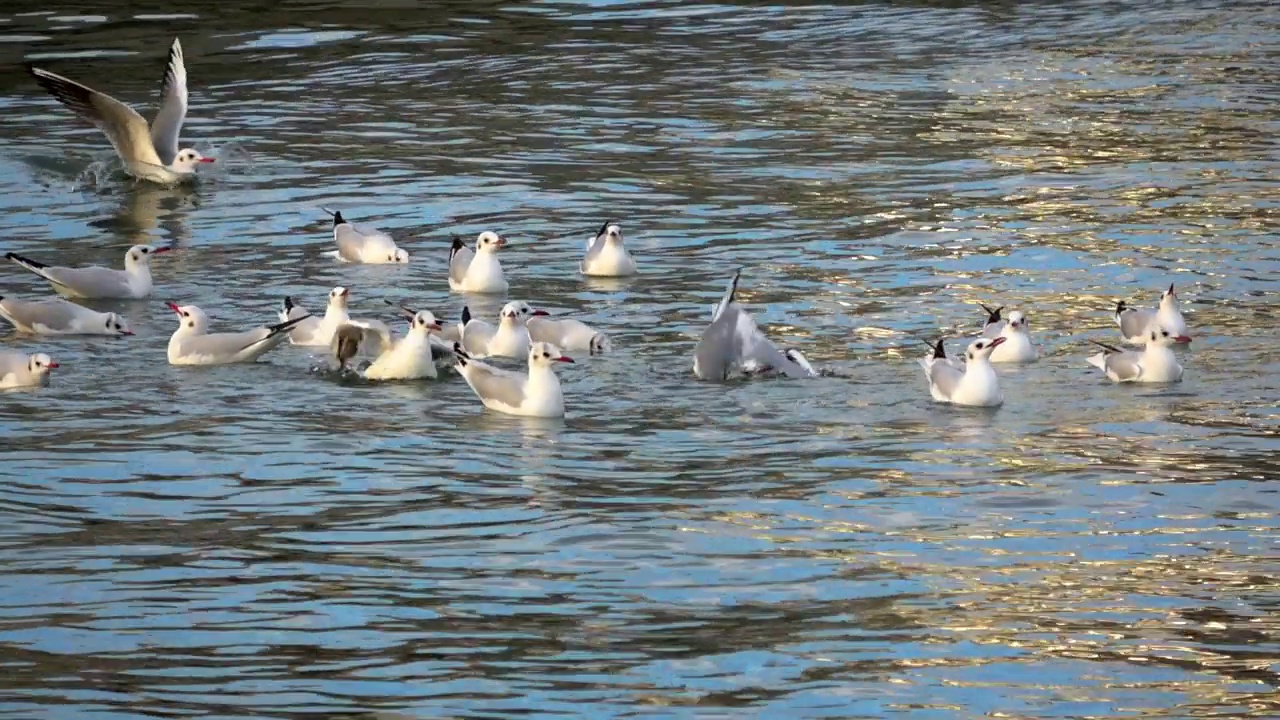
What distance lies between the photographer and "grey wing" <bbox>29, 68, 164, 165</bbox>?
22453mm

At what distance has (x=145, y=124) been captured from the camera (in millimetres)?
22797

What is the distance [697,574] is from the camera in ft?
33.6

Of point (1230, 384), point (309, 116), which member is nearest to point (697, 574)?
point (1230, 384)

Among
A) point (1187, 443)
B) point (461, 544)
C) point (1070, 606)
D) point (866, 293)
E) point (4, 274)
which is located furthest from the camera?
point (4, 274)

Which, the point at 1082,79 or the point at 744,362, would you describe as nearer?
the point at 744,362

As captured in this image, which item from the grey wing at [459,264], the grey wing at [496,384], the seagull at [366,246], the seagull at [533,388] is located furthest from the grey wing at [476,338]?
the seagull at [366,246]

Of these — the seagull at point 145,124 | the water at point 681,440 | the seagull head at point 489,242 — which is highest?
the seagull at point 145,124

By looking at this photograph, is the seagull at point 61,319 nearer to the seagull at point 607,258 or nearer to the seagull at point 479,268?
the seagull at point 479,268

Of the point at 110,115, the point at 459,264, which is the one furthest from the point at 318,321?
the point at 110,115

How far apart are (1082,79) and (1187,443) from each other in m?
15.9

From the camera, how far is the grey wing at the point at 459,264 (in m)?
17.7

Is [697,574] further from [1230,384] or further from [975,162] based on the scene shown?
[975,162]

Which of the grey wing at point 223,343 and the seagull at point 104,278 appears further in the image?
the seagull at point 104,278

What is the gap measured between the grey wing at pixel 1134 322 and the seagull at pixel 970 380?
1.67m
